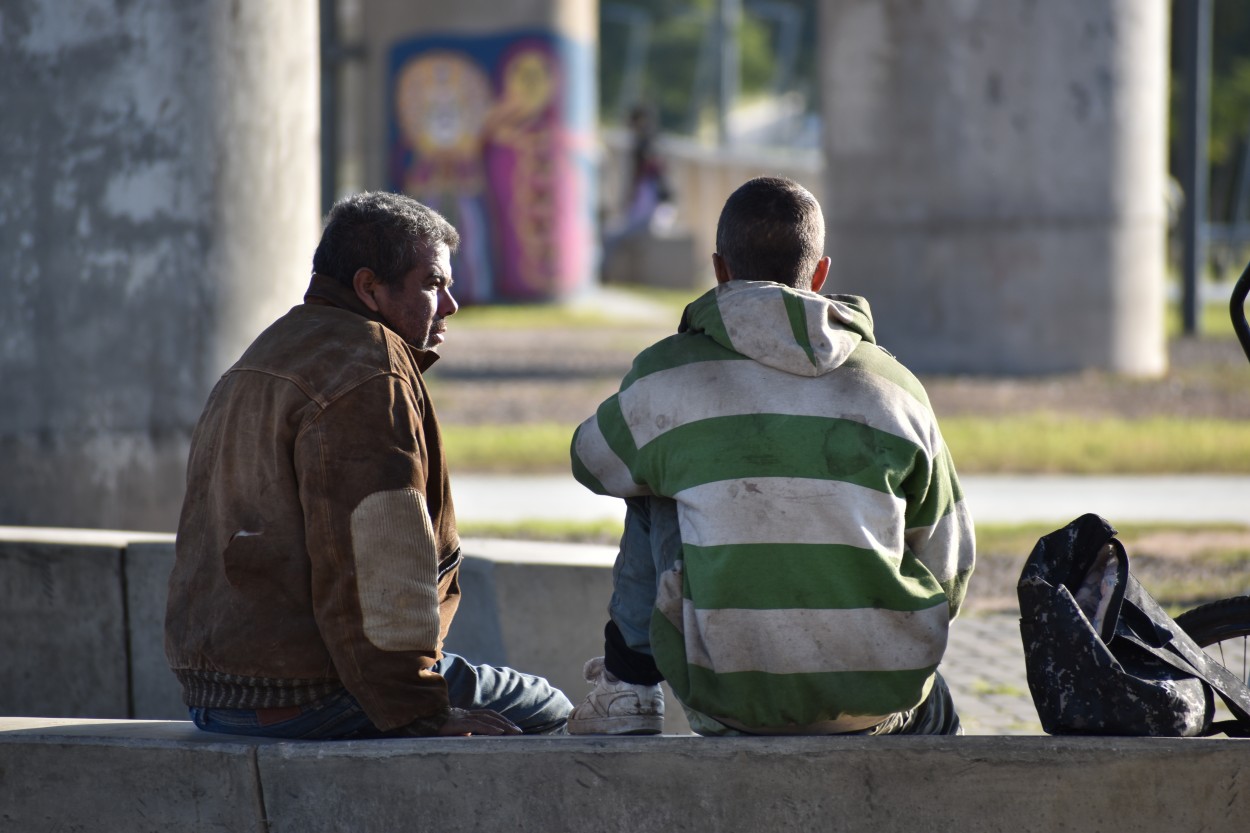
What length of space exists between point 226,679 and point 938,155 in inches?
506

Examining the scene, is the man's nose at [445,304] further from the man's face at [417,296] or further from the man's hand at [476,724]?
the man's hand at [476,724]

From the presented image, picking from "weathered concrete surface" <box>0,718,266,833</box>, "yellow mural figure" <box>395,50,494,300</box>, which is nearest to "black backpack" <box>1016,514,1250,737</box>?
"weathered concrete surface" <box>0,718,266,833</box>

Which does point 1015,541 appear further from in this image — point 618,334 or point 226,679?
point 618,334

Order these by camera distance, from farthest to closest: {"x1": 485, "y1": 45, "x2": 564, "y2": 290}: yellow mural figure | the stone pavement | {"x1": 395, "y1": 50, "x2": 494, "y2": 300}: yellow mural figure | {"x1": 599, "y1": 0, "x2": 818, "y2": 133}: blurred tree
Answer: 1. {"x1": 599, "y1": 0, "x2": 818, "y2": 133}: blurred tree
2. {"x1": 485, "y1": 45, "x2": 564, "y2": 290}: yellow mural figure
3. {"x1": 395, "y1": 50, "x2": 494, "y2": 300}: yellow mural figure
4. the stone pavement

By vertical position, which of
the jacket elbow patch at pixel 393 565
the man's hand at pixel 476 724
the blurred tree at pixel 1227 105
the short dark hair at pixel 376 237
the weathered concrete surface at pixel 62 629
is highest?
→ the blurred tree at pixel 1227 105

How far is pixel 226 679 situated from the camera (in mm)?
3348

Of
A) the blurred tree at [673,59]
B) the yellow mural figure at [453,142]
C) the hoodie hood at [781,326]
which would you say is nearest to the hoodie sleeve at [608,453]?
the hoodie hood at [781,326]

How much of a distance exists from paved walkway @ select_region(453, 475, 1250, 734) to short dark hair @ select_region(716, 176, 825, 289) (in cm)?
349

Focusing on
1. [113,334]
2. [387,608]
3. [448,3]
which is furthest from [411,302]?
[448,3]

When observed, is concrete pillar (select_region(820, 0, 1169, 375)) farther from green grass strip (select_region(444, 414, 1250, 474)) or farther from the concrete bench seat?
the concrete bench seat

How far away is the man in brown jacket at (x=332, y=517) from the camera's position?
10.4 feet

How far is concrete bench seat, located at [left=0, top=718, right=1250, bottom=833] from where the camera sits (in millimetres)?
3064

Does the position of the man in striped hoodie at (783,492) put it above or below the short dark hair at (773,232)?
below

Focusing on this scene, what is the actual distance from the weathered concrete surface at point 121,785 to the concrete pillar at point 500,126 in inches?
900
